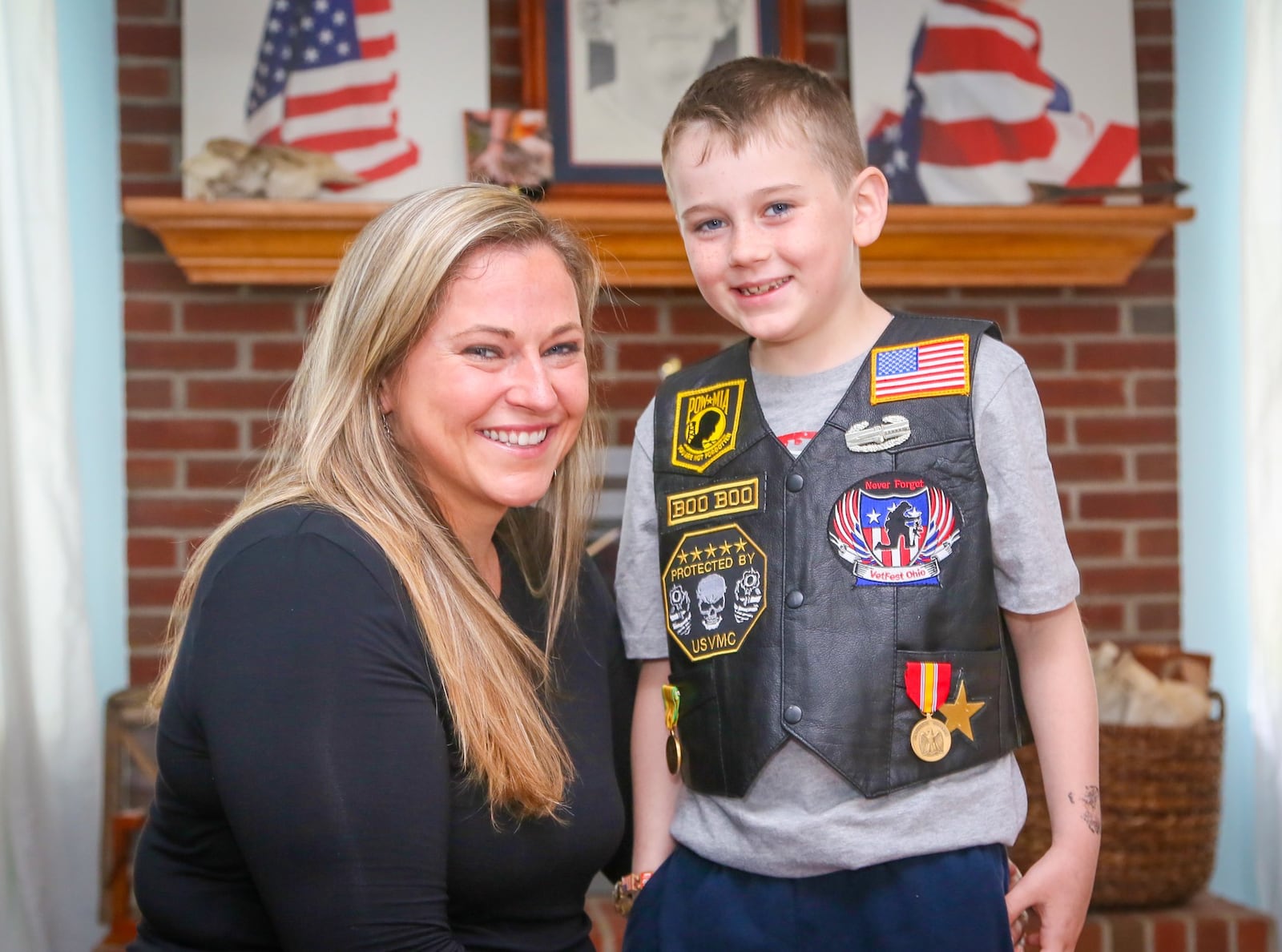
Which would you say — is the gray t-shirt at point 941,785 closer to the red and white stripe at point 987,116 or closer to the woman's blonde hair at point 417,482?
the woman's blonde hair at point 417,482

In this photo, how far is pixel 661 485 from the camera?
154 cm

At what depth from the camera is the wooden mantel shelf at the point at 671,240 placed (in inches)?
98.8

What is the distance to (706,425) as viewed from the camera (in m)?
1.52

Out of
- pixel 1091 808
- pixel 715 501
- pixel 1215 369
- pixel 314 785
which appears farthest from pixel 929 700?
pixel 1215 369

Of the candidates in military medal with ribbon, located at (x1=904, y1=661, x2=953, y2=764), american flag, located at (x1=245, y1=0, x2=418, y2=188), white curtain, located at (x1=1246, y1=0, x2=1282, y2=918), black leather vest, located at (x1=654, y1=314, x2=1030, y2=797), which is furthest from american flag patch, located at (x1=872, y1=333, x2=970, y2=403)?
american flag, located at (x1=245, y1=0, x2=418, y2=188)

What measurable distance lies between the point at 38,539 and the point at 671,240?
1.29m

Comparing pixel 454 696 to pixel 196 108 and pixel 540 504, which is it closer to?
pixel 540 504

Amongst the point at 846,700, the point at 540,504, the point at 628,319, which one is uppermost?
the point at 628,319

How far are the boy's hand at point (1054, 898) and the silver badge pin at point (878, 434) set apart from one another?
449 millimetres

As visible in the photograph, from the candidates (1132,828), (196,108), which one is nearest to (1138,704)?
(1132,828)

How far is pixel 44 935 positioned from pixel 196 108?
1.55 meters

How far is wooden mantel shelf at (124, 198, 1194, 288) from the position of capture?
8.23 ft

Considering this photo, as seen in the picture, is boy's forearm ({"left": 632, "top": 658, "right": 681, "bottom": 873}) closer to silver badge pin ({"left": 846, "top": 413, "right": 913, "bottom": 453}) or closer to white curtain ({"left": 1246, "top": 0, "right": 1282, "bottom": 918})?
silver badge pin ({"left": 846, "top": 413, "right": 913, "bottom": 453})

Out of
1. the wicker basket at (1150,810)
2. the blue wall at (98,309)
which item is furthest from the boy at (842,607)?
the blue wall at (98,309)
